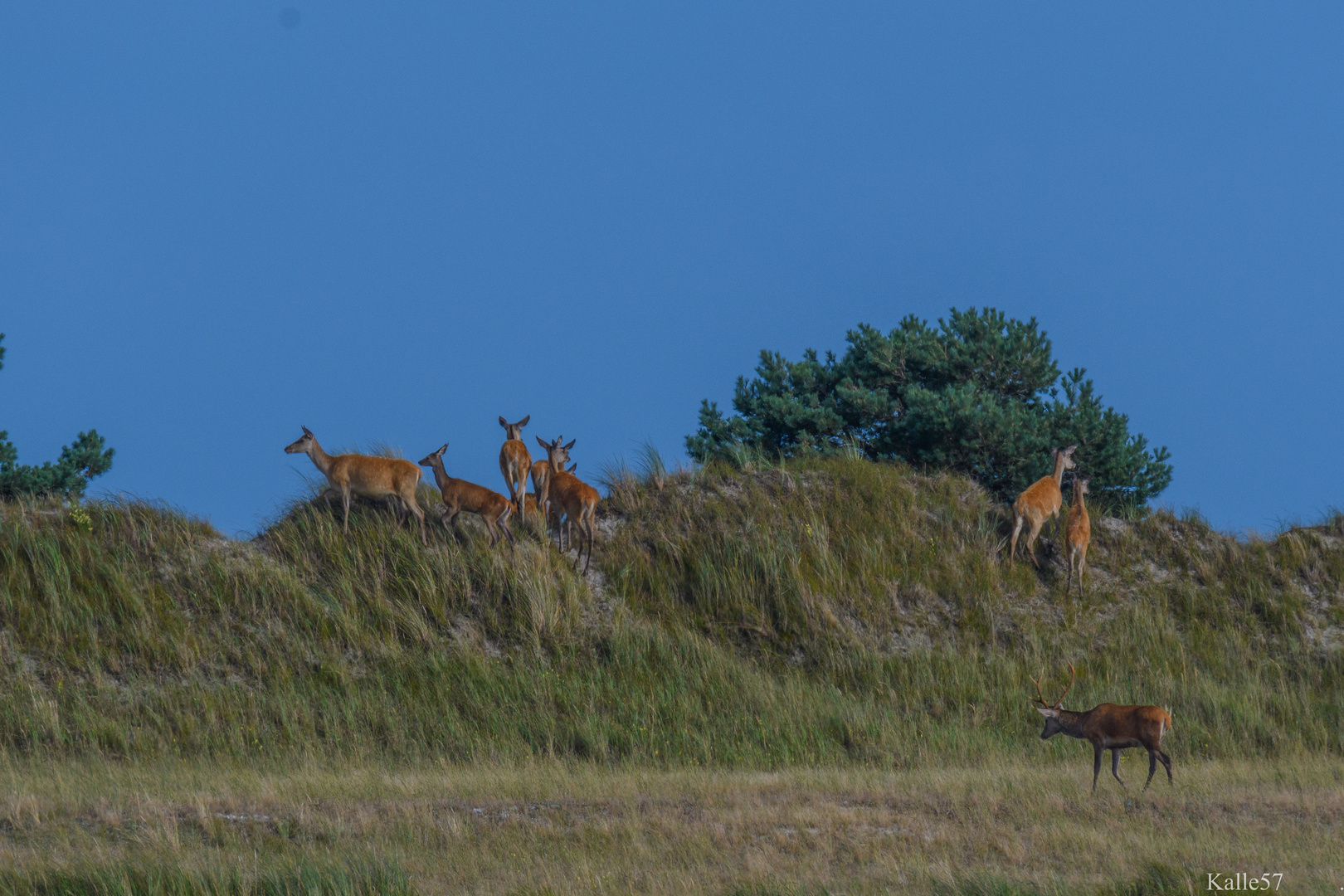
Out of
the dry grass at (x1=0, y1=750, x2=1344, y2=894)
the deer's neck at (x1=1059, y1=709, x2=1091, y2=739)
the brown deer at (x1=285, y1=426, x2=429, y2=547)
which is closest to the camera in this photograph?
the dry grass at (x1=0, y1=750, x2=1344, y2=894)

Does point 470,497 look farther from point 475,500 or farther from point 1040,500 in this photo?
point 1040,500

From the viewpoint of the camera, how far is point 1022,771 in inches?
519

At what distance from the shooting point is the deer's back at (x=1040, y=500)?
18.9m

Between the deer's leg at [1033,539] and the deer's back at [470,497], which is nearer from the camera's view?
the deer's back at [470,497]

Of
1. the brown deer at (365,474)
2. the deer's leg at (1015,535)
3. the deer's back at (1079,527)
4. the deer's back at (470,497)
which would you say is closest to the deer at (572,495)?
the deer's back at (470,497)

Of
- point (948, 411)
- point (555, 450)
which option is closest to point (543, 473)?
point (555, 450)

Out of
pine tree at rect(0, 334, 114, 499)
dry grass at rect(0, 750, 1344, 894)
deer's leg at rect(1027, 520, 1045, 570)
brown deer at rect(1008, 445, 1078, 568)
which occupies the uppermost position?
pine tree at rect(0, 334, 114, 499)

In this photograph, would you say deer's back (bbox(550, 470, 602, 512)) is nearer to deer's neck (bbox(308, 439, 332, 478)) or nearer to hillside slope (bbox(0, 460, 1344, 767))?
hillside slope (bbox(0, 460, 1344, 767))

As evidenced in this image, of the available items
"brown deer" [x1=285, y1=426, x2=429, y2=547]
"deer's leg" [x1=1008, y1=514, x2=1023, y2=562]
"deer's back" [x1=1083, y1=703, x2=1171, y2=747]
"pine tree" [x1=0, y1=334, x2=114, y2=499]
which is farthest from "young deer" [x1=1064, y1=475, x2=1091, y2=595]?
"pine tree" [x1=0, y1=334, x2=114, y2=499]

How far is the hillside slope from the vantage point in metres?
15.1

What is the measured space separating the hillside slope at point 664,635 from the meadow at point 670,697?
2.4 inches

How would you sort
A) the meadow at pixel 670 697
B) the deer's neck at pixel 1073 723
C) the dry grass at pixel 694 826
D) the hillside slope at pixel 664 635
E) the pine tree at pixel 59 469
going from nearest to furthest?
the dry grass at pixel 694 826
the deer's neck at pixel 1073 723
the meadow at pixel 670 697
the hillside slope at pixel 664 635
the pine tree at pixel 59 469

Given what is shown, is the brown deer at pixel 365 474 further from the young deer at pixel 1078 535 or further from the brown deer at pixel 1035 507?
the young deer at pixel 1078 535

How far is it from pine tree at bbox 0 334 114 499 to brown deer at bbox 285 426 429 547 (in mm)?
10666
